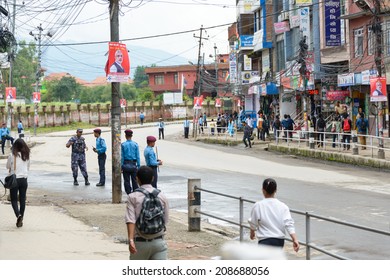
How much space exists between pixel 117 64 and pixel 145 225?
10432 mm

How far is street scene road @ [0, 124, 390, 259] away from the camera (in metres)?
14.1

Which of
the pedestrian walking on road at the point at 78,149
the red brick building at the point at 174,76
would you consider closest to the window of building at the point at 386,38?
the pedestrian walking on road at the point at 78,149

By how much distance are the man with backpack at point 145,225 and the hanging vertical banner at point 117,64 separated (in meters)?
10.1

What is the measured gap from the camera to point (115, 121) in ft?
62.6

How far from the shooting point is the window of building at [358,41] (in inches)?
1633

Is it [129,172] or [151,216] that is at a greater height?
[151,216]

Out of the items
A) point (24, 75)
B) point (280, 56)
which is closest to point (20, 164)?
point (280, 56)

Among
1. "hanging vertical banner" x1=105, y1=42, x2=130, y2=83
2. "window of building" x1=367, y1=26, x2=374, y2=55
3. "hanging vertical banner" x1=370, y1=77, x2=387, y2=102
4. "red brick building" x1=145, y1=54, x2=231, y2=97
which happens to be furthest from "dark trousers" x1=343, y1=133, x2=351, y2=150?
"red brick building" x1=145, y1=54, x2=231, y2=97

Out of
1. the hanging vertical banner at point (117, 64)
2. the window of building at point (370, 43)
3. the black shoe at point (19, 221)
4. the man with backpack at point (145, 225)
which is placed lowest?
the black shoe at point (19, 221)

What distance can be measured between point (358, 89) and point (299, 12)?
23.5ft

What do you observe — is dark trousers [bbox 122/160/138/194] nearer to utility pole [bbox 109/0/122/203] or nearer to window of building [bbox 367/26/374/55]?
utility pole [bbox 109/0/122/203]

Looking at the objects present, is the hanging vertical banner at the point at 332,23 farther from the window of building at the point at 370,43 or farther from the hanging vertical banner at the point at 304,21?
the window of building at the point at 370,43

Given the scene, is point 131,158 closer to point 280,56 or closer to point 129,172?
point 129,172

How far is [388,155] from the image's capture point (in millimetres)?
31109
